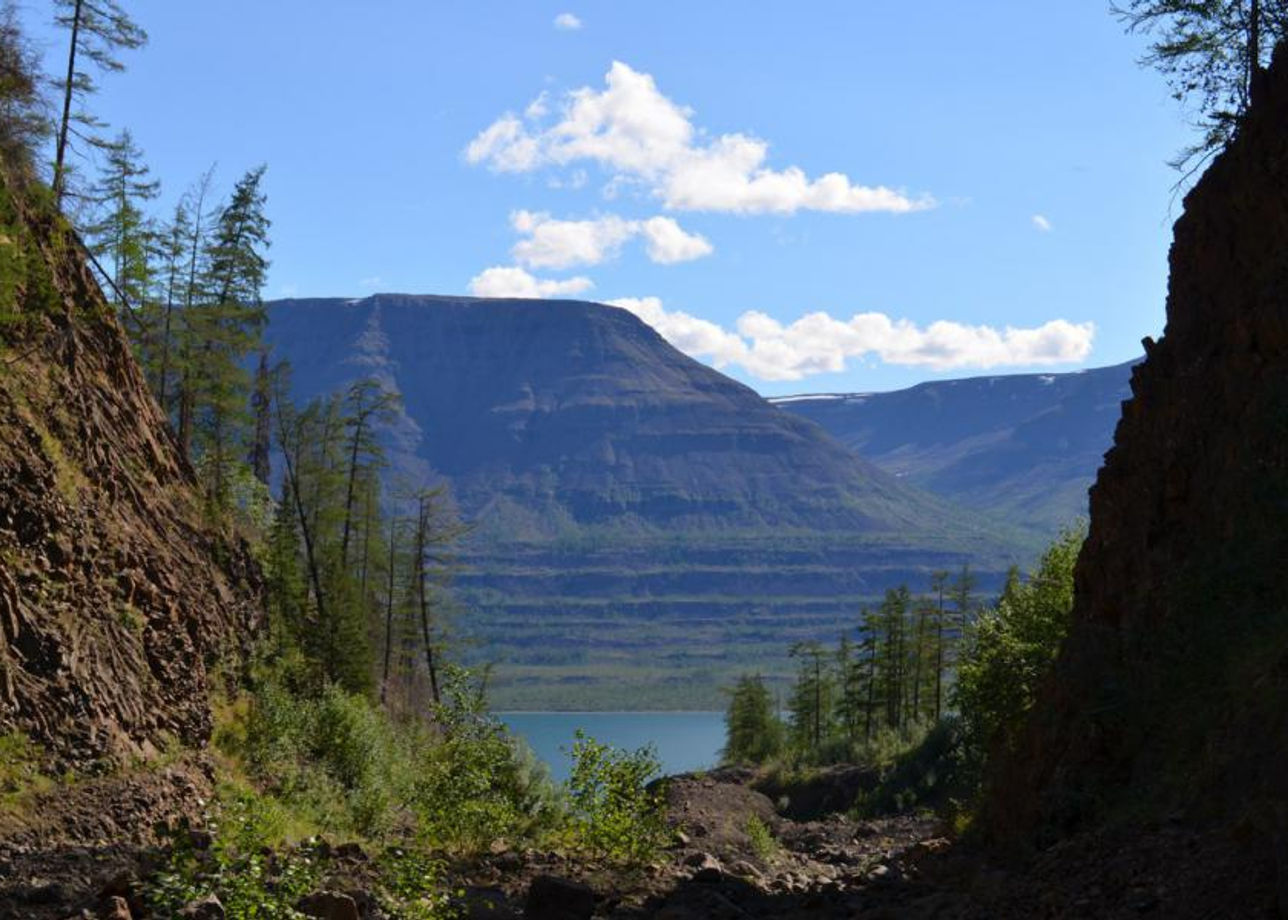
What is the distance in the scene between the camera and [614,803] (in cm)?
2264

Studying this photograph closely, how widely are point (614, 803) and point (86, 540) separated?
38.7ft

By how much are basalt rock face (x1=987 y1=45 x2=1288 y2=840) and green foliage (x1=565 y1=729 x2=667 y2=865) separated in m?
6.50

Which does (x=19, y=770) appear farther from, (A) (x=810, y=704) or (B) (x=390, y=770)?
(A) (x=810, y=704)

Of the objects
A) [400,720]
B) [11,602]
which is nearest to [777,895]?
[11,602]

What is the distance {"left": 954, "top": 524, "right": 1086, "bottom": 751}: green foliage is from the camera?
91.2 feet

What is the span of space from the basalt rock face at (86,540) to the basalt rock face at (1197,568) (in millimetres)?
15916

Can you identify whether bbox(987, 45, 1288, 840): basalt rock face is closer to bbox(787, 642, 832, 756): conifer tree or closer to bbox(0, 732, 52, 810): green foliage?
bbox(0, 732, 52, 810): green foliage

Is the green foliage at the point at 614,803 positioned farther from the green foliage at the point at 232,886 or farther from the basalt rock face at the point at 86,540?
the green foliage at the point at 232,886

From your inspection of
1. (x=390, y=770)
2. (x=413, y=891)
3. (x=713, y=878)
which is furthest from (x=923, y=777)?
(x=413, y=891)

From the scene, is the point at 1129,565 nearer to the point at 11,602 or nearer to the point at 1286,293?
the point at 1286,293

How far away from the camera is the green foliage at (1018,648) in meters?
27.8

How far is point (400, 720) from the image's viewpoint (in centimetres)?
5212

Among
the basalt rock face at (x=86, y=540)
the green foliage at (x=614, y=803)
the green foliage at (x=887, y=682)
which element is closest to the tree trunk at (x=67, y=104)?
the basalt rock face at (x=86, y=540)

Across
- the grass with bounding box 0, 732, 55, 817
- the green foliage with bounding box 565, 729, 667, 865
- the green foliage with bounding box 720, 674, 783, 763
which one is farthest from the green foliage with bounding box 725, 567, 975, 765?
the grass with bounding box 0, 732, 55, 817
